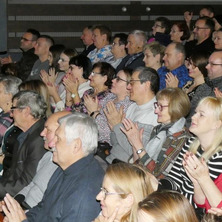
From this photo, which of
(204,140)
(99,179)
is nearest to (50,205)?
(99,179)

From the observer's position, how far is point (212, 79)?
475 cm

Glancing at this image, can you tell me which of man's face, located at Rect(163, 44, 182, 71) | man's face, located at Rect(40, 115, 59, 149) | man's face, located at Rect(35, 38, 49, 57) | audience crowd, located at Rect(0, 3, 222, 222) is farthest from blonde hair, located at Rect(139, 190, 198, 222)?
man's face, located at Rect(35, 38, 49, 57)

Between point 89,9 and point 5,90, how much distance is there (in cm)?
427

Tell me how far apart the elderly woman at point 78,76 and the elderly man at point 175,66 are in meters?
0.81

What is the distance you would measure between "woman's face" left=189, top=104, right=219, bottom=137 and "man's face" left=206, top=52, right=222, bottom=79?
1512mm

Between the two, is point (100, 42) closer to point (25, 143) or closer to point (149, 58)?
point (149, 58)

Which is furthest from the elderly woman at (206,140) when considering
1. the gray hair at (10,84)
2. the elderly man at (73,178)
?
the gray hair at (10,84)

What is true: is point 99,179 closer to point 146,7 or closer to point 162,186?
point 162,186

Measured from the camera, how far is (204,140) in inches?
130

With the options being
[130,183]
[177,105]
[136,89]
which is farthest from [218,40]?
[130,183]

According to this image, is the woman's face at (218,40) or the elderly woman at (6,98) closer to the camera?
the elderly woman at (6,98)

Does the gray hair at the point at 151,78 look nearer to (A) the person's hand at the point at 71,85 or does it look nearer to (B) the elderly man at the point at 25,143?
(B) the elderly man at the point at 25,143

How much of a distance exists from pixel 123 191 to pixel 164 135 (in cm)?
134

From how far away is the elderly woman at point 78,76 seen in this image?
18.8ft
